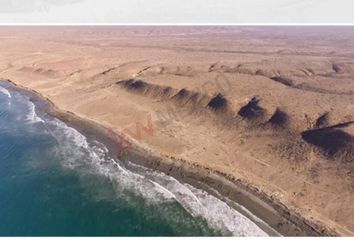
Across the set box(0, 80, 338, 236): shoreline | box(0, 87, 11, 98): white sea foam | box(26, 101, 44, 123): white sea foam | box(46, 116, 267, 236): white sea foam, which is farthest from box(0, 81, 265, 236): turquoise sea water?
box(0, 87, 11, 98): white sea foam

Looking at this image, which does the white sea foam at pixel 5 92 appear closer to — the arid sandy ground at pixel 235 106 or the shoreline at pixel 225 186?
the arid sandy ground at pixel 235 106

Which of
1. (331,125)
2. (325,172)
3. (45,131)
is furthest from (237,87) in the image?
(45,131)

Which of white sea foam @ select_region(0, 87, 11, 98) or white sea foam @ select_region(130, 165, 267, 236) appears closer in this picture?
white sea foam @ select_region(130, 165, 267, 236)

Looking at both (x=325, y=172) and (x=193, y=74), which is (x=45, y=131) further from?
(x=325, y=172)

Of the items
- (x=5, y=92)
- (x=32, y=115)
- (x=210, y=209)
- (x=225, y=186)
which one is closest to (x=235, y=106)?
(x=225, y=186)

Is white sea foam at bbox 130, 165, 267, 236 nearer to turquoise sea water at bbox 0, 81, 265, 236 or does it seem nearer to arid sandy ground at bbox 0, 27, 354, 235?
turquoise sea water at bbox 0, 81, 265, 236
